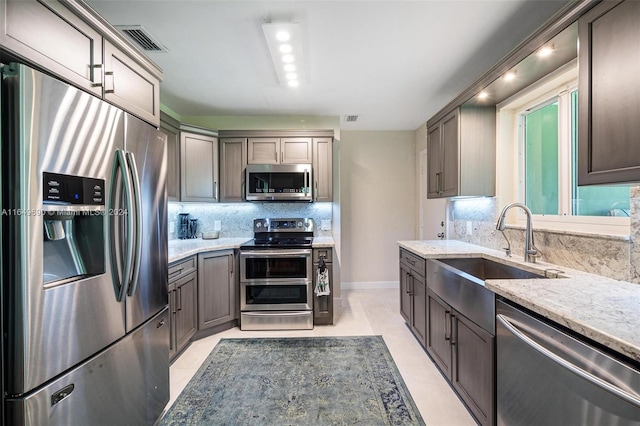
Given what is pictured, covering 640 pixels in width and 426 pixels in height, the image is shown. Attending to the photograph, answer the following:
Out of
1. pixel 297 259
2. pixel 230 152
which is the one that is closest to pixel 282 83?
pixel 230 152

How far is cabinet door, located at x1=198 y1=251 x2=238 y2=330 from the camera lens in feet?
8.85

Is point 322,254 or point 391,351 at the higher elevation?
point 322,254

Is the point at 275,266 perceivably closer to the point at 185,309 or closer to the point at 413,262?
the point at 185,309

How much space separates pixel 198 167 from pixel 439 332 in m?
2.97

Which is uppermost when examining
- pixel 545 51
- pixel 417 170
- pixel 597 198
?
pixel 545 51

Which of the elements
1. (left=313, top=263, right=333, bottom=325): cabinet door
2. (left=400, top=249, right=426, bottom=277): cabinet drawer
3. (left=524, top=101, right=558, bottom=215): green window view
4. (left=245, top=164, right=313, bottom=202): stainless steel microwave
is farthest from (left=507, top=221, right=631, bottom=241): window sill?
(left=245, top=164, right=313, bottom=202): stainless steel microwave

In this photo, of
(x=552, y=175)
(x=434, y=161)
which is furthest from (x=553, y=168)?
(x=434, y=161)

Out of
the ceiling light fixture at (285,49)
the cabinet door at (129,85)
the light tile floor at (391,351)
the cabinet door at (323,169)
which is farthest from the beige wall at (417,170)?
the cabinet door at (129,85)

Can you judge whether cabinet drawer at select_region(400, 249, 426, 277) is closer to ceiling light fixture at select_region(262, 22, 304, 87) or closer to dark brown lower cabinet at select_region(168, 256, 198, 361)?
ceiling light fixture at select_region(262, 22, 304, 87)

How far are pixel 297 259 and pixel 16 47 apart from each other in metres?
2.43

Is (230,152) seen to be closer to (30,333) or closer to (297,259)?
(297,259)

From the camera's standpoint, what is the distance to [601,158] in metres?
1.20

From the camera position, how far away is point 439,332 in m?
2.08

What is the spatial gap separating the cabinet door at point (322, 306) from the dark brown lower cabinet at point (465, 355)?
112 centimetres
